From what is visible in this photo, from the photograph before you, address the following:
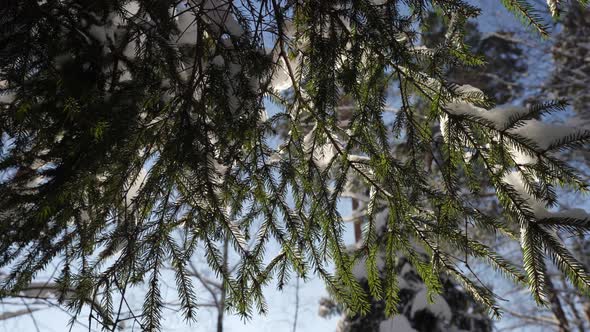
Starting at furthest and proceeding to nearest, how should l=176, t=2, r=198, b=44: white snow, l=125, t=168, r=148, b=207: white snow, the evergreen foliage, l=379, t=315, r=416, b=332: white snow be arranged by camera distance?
l=379, t=315, r=416, b=332: white snow → l=176, t=2, r=198, b=44: white snow → l=125, t=168, r=148, b=207: white snow → the evergreen foliage

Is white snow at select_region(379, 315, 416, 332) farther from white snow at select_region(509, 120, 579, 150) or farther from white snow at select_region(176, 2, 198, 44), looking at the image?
white snow at select_region(176, 2, 198, 44)

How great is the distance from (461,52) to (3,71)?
178 centimetres

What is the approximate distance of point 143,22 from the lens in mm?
1855

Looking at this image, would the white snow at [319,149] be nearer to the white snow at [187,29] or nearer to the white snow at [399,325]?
the white snow at [187,29]

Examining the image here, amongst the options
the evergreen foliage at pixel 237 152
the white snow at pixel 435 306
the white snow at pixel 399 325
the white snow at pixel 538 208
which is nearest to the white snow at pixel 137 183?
the evergreen foliage at pixel 237 152

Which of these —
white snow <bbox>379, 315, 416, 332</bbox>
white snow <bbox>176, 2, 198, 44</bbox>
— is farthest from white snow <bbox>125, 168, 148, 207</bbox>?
white snow <bbox>379, 315, 416, 332</bbox>

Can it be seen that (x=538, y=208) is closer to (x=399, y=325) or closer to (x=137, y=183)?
(x=137, y=183)

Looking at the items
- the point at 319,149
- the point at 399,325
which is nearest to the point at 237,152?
the point at 319,149

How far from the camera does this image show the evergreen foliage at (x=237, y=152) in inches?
56.7

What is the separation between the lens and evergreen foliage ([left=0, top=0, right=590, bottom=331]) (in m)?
1.44

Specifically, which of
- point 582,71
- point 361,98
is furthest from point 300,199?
point 582,71

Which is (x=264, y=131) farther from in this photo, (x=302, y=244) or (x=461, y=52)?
(x=461, y=52)

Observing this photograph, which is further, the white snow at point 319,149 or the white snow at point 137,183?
the white snow at point 319,149

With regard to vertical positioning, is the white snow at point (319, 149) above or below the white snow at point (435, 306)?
above
